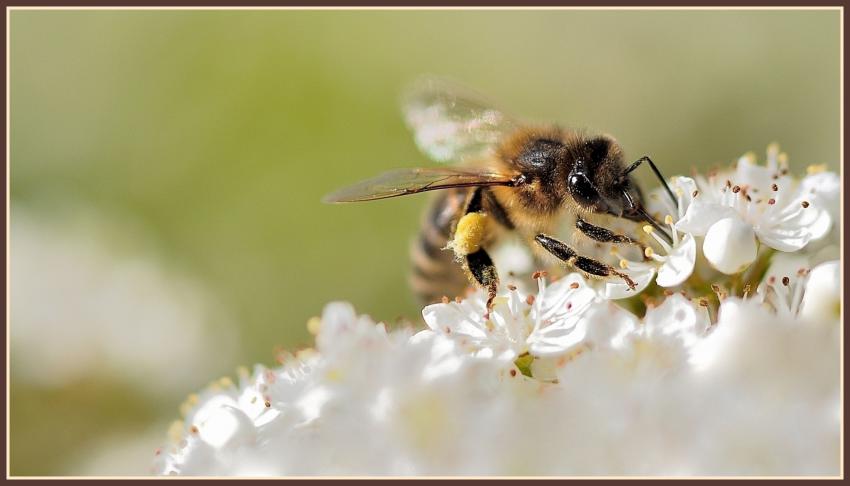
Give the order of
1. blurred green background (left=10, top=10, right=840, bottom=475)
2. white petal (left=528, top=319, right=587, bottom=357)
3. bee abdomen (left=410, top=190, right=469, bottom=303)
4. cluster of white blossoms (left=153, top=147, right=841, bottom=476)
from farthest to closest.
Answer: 1. blurred green background (left=10, top=10, right=840, bottom=475)
2. bee abdomen (left=410, top=190, right=469, bottom=303)
3. white petal (left=528, top=319, right=587, bottom=357)
4. cluster of white blossoms (left=153, top=147, right=841, bottom=476)

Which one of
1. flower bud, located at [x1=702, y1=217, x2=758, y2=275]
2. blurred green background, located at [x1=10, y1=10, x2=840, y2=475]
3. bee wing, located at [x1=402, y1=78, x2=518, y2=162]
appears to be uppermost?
blurred green background, located at [x1=10, y1=10, x2=840, y2=475]

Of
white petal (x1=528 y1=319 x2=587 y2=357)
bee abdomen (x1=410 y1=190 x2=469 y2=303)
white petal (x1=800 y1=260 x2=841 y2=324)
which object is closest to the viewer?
white petal (x1=800 y1=260 x2=841 y2=324)

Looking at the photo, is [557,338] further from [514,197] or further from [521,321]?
[514,197]

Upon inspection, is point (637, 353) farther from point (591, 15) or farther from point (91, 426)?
point (591, 15)

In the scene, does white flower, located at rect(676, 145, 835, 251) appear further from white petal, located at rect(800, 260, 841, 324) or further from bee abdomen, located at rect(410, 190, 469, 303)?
bee abdomen, located at rect(410, 190, 469, 303)

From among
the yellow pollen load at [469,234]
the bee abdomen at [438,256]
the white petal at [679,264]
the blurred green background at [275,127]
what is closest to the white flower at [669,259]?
the white petal at [679,264]

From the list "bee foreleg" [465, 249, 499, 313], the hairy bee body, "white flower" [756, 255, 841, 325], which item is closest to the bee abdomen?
the hairy bee body

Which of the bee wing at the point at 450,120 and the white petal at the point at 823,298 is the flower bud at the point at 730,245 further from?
the bee wing at the point at 450,120

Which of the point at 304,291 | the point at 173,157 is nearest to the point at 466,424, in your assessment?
the point at 304,291

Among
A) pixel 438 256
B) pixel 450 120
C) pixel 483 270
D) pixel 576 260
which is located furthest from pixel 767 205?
pixel 450 120
